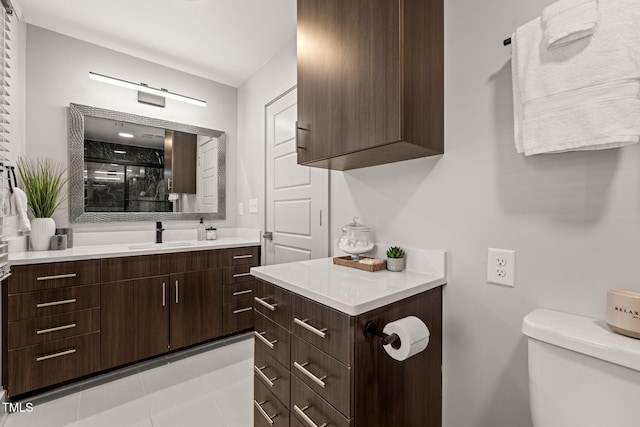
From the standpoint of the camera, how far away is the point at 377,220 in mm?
1546

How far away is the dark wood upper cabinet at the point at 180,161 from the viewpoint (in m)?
2.81

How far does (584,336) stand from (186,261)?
2.42 metres

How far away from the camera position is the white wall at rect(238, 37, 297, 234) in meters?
2.51

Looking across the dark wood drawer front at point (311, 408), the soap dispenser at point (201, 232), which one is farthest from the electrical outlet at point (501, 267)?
the soap dispenser at point (201, 232)

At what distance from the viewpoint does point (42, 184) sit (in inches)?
82.7

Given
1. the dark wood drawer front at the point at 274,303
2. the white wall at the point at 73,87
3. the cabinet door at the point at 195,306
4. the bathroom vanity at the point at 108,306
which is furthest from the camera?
the cabinet door at the point at 195,306

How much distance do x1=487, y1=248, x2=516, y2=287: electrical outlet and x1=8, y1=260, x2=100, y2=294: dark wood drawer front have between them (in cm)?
238

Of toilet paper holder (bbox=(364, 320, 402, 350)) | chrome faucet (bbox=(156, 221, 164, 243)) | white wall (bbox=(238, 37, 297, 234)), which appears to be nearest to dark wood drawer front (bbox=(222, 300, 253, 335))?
white wall (bbox=(238, 37, 297, 234))

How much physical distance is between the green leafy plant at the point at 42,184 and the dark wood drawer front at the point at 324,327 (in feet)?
7.29

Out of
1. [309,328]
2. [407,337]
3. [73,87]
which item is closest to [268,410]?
[309,328]

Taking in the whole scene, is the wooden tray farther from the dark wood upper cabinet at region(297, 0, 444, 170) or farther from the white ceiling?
the white ceiling

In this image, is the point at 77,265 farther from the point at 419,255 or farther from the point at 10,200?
the point at 419,255

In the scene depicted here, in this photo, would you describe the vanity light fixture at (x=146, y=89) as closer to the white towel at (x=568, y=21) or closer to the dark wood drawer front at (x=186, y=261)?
the dark wood drawer front at (x=186, y=261)

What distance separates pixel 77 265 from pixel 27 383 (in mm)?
735
